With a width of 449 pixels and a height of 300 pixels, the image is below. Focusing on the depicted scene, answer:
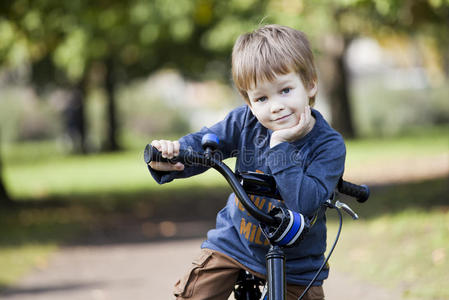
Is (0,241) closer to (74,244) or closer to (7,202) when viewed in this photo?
(74,244)

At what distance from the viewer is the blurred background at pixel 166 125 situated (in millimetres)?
8781

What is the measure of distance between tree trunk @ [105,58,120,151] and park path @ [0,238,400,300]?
68.4 feet

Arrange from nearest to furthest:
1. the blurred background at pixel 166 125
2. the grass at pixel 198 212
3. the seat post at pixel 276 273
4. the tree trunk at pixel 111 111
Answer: the seat post at pixel 276 273 < the grass at pixel 198 212 < the blurred background at pixel 166 125 < the tree trunk at pixel 111 111

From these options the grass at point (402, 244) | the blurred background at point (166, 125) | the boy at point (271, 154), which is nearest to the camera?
the boy at point (271, 154)

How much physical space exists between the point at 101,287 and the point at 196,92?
68.3m

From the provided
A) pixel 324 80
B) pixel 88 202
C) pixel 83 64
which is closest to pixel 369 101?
pixel 324 80

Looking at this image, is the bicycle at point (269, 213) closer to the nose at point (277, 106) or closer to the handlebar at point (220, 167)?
the handlebar at point (220, 167)

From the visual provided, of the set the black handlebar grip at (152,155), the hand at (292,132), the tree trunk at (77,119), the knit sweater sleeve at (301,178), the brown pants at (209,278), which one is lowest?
the tree trunk at (77,119)

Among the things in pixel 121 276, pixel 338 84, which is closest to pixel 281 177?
pixel 121 276

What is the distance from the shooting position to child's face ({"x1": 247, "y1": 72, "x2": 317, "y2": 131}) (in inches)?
98.8

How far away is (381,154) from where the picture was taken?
2103cm

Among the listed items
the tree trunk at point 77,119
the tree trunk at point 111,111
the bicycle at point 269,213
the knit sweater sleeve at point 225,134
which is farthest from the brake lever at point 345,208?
the tree trunk at point 77,119

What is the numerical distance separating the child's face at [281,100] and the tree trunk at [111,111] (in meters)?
27.3

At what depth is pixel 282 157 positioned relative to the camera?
239 centimetres
